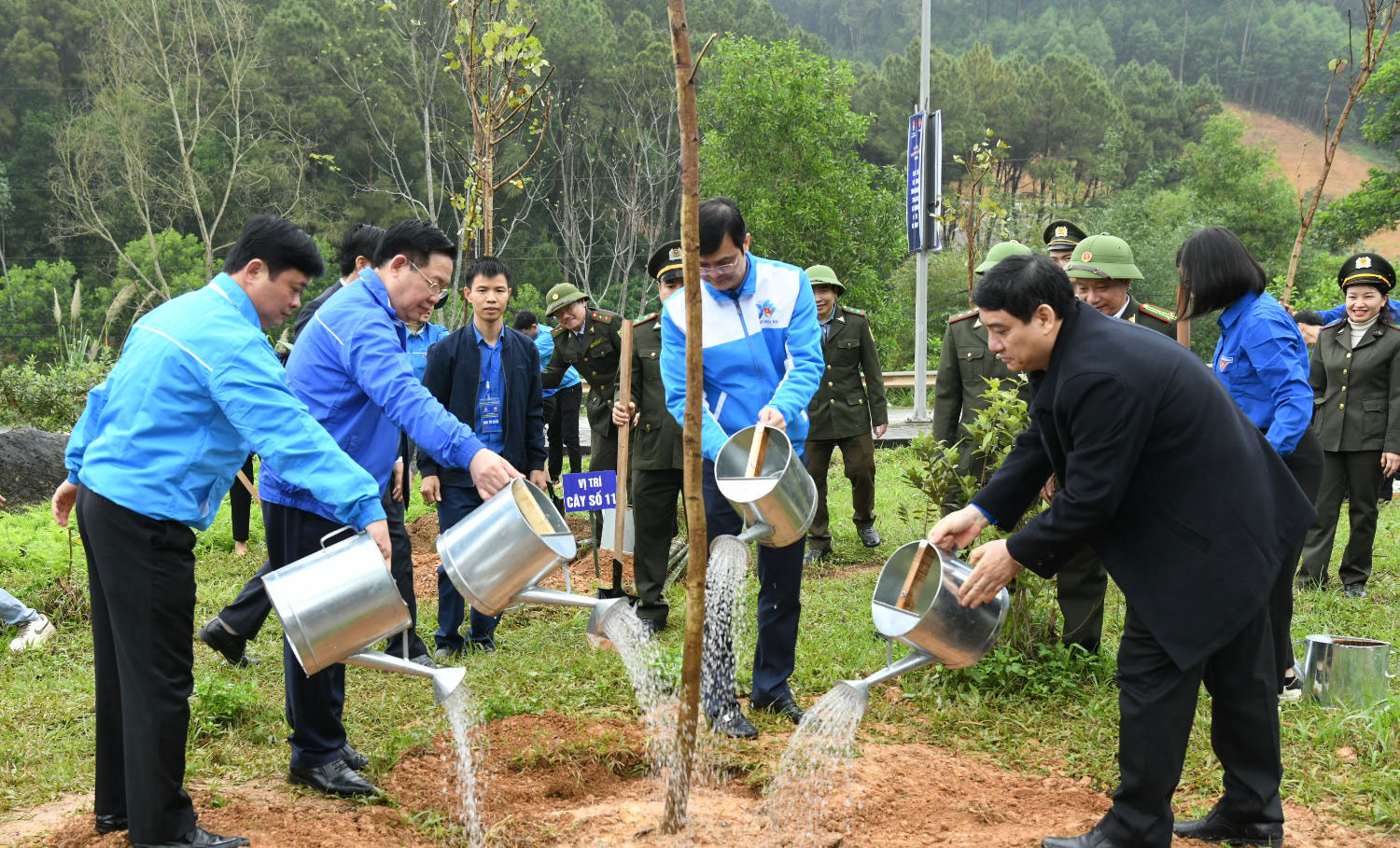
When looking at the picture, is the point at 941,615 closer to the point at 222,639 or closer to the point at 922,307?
the point at 222,639

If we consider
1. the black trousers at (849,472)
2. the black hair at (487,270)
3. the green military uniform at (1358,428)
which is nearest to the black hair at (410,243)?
the black hair at (487,270)

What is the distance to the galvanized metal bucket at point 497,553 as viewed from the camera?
3199mm

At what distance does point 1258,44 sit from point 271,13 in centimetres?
7897

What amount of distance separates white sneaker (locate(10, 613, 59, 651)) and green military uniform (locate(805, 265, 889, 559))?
4.40m

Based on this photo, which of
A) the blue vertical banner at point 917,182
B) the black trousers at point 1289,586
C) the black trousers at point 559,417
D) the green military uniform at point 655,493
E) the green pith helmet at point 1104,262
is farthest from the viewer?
the blue vertical banner at point 917,182

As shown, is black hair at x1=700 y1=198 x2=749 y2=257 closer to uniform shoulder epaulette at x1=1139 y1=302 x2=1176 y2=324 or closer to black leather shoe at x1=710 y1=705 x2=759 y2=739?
black leather shoe at x1=710 y1=705 x2=759 y2=739

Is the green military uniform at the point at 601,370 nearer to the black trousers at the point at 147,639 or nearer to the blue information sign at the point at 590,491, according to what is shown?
the blue information sign at the point at 590,491

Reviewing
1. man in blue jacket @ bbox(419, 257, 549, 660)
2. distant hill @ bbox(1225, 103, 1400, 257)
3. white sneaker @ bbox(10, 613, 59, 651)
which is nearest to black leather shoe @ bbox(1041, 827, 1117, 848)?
man in blue jacket @ bbox(419, 257, 549, 660)

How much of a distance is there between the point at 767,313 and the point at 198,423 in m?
1.98

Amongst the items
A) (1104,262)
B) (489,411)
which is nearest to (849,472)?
(1104,262)

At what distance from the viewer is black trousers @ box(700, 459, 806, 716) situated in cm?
413

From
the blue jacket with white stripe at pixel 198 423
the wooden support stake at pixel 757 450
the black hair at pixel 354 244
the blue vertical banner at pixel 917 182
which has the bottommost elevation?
the wooden support stake at pixel 757 450

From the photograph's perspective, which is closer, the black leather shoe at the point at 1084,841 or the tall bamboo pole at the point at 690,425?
the tall bamboo pole at the point at 690,425

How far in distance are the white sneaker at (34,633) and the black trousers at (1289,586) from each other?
5.49 m
